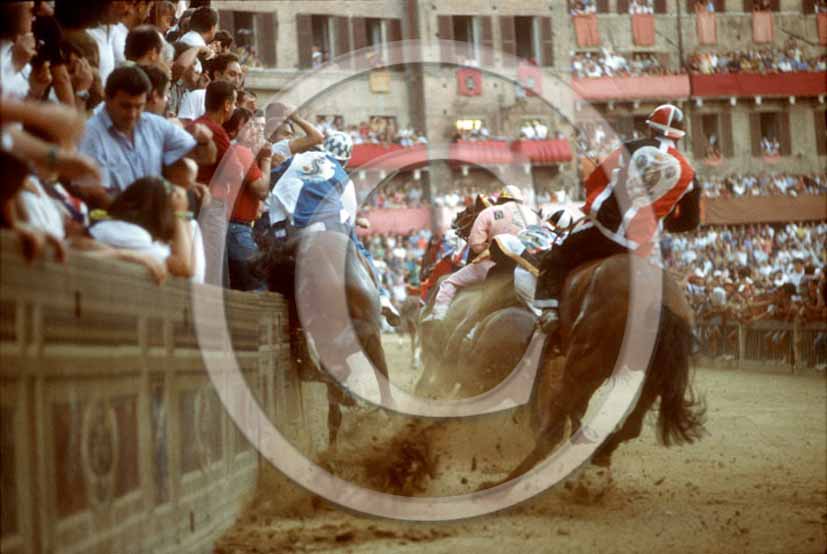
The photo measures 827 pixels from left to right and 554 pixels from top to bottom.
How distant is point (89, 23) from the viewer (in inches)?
303

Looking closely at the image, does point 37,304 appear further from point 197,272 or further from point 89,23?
point 89,23

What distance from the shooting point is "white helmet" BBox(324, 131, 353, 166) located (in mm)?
10375

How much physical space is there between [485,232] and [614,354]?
157 inches

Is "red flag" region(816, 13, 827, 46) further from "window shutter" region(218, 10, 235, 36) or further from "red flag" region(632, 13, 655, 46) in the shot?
"window shutter" region(218, 10, 235, 36)

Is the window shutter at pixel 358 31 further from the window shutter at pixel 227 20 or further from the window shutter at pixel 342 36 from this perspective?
the window shutter at pixel 227 20

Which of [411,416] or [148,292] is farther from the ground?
[148,292]

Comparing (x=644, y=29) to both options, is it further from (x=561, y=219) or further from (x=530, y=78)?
(x=561, y=219)

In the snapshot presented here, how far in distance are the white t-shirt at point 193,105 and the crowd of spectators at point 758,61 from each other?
43.1 m

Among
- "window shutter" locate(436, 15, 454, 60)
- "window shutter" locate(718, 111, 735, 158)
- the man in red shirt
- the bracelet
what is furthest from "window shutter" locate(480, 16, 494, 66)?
the bracelet

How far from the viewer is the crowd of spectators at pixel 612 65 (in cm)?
4909

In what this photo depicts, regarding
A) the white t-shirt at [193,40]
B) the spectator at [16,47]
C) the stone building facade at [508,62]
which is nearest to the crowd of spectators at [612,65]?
the stone building facade at [508,62]

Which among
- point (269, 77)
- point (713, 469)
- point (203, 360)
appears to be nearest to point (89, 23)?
point (203, 360)

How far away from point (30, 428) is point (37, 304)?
1.26 feet

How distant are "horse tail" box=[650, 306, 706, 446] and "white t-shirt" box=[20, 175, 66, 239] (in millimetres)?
4131
